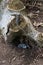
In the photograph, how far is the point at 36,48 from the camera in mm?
3033

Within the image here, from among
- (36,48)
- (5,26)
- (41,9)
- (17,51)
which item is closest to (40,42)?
(36,48)

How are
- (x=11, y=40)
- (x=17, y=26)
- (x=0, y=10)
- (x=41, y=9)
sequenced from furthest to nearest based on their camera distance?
(x=41, y=9), (x=0, y=10), (x=11, y=40), (x=17, y=26)

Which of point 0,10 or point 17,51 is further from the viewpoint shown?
point 0,10

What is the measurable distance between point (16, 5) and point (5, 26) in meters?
0.37

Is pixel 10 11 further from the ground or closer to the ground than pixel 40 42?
further from the ground

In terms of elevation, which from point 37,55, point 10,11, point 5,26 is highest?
point 10,11

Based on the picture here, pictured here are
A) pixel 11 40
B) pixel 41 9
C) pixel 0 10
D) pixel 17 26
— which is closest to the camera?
pixel 17 26

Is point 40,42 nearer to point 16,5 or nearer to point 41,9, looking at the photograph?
point 16,5

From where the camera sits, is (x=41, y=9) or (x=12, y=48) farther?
(x=41, y=9)

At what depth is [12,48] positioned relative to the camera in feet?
9.97

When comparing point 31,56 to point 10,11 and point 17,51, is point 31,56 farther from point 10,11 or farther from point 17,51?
point 10,11

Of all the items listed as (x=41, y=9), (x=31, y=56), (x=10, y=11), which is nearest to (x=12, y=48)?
(x=31, y=56)

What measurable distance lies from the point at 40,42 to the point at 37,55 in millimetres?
193

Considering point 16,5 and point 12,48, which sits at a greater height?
point 16,5
